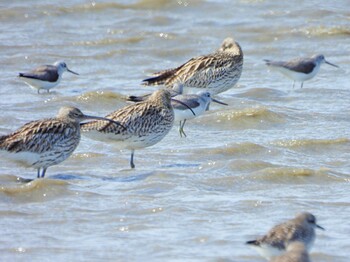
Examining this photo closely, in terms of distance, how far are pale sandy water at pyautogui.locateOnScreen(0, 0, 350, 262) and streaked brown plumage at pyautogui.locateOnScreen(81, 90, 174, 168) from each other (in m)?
0.27

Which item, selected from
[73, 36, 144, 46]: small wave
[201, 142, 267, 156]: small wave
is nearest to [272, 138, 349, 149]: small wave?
[201, 142, 267, 156]: small wave

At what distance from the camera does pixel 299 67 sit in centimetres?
1600

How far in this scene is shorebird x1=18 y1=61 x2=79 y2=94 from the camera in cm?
1568

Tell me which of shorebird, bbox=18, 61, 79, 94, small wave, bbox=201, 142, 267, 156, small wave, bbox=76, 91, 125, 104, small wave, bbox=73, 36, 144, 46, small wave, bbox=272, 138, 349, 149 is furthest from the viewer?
small wave, bbox=73, 36, 144, 46

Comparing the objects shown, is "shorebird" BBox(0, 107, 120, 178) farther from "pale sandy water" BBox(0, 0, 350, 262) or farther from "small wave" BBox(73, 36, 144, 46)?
"small wave" BBox(73, 36, 144, 46)

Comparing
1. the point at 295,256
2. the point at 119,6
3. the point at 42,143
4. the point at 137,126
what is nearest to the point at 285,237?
the point at 295,256

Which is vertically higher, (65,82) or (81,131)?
(81,131)

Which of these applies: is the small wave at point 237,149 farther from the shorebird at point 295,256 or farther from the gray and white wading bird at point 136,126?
the shorebird at point 295,256

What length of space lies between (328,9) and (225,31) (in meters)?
2.33

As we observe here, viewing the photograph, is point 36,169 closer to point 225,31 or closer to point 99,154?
point 99,154

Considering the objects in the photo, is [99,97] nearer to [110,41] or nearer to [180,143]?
[180,143]

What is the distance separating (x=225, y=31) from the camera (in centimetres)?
2003

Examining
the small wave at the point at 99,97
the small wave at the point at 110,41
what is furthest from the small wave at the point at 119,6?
the small wave at the point at 99,97

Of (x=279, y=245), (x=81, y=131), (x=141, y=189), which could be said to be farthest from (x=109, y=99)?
(x=279, y=245)
